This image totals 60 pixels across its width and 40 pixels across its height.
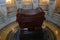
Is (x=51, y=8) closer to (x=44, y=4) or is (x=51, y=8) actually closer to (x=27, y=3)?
(x=44, y=4)

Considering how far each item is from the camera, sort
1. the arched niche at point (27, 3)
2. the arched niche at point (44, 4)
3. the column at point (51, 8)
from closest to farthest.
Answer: the column at point (51, 8), the arched niche at point (44, 4), the arched niche at point (27, 3)

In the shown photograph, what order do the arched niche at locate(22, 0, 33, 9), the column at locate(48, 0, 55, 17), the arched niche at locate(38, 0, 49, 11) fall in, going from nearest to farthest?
1. the column at locate(48, 0, 55, 17)
2. the arched niche at locate(38, 0, 49, 11)
3. the arched niche at locate(22, 0, 33, 9)

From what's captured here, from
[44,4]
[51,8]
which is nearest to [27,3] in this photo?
[44,4]

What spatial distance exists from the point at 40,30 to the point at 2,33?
176 centimetres

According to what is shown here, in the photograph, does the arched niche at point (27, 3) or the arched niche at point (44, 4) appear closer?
the arched niche at point (44, 4)

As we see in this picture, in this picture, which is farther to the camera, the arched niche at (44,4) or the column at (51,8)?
the arched niche at (44,4)

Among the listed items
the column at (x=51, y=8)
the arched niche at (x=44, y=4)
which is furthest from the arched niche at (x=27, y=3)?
the column at (x=51, y=8)

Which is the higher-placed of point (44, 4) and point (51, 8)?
point (44, 4)

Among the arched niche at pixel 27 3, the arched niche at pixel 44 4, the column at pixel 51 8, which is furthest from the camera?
the arched niche at pixel 27 3

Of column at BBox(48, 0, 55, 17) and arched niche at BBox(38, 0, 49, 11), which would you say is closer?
column at BBox(48, 0, 55, 17)

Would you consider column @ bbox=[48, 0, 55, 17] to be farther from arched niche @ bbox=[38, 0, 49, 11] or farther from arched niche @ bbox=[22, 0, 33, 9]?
arched niche @ bbox=[22, 0, 33, 9]

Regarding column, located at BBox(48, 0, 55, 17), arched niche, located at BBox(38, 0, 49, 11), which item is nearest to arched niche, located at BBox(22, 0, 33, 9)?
arched niche, located at BBox(38, 0, 49, 11)

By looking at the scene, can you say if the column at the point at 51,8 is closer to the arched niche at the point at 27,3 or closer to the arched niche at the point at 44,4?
the arched niche at the point at 44,4

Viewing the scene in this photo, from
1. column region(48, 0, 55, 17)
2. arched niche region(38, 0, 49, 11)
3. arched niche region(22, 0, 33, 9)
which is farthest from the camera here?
arched niche region(22, 0, 33, 9)
